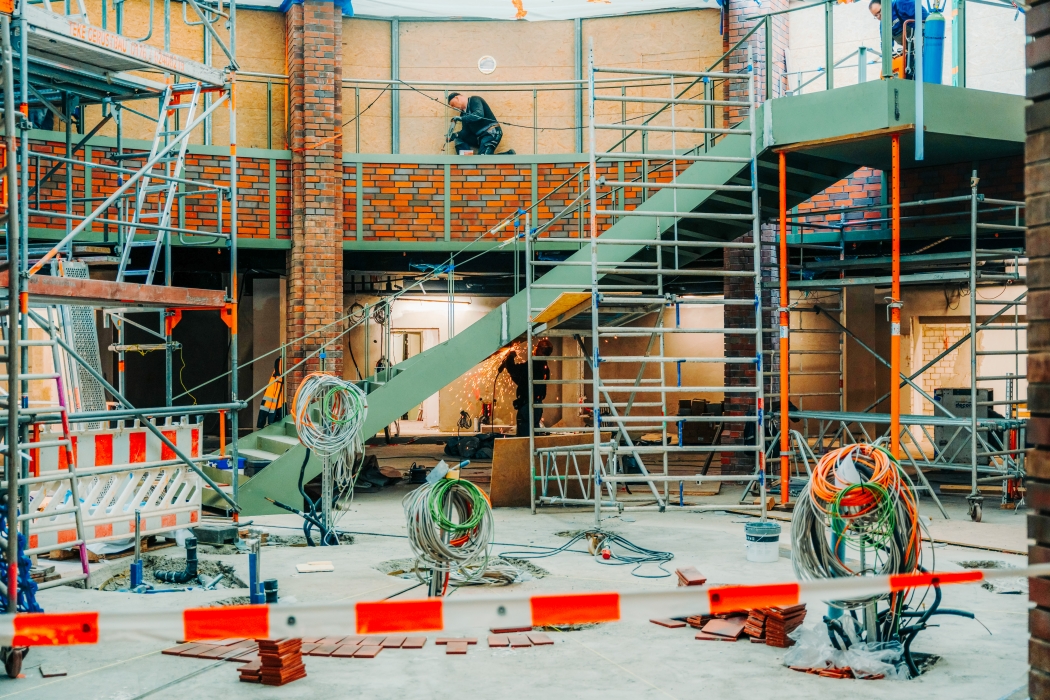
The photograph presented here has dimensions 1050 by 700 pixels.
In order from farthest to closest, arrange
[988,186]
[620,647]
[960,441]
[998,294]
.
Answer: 1. [998,294]
2. [960,441]
3. [988,186]
4. [620,647]

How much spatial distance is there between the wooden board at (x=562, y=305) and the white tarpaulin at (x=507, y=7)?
5867mm

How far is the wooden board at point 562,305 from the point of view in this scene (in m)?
9.97

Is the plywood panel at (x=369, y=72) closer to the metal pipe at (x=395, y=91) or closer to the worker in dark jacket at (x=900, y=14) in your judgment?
the metal pipe at (x=395, y=91)

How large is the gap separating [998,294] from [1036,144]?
48.8ft

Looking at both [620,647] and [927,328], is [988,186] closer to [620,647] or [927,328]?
[927,328]

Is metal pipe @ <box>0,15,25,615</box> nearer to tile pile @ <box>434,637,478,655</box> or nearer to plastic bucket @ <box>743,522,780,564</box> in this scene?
tile pile @ <box>434,637,478,655</box>

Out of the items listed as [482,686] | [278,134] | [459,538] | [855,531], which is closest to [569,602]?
[482,686]

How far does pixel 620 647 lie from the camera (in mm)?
6102

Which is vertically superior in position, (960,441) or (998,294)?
(998,294)

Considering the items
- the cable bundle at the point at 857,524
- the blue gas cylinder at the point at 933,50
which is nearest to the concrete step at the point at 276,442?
the cable bundle at the point at 857,524

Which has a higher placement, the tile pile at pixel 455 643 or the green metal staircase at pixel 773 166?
the green metal staircase at pixel 773 166

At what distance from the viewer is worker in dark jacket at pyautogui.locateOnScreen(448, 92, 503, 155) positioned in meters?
14.4

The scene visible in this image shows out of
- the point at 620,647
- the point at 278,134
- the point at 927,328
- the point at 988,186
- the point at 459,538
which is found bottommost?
the point at 620,647

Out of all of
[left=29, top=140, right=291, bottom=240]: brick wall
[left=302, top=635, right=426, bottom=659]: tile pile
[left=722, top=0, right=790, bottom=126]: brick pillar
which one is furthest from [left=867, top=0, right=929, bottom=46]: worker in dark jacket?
[left=29, top=140, right=291, bottom=240]: brick wall
